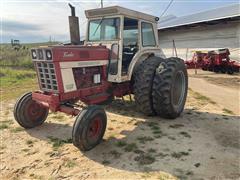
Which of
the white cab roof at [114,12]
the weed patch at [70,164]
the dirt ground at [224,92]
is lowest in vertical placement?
the dirt ground at [224,92]

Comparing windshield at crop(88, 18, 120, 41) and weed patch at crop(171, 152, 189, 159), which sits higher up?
windshield at crop(88, 18, 120, 41)

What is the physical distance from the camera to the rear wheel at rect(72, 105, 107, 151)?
15.6ft

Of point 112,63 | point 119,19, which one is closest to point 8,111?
point 112,63

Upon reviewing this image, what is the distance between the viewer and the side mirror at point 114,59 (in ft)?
20.6

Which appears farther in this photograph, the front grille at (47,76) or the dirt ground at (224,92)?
the dirt ground at (224,92)

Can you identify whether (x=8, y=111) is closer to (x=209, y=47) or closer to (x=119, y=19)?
(x=119, y=19)

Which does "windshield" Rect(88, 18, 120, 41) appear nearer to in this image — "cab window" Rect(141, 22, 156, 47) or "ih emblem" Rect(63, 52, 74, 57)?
"cab window" Rect(141, 22, 156, 47)

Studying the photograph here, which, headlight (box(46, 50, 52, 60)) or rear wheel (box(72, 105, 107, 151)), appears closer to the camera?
rear wheel (box(72, 105, 107, 151))

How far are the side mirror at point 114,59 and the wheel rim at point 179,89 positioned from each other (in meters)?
1.66

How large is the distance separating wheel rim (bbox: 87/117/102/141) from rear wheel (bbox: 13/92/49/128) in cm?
194

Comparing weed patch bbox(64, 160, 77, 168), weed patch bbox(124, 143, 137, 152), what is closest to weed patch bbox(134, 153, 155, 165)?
weed patch bbox(124, 143, 137, 152)

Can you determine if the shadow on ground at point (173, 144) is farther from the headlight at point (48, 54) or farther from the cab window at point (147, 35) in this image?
the cab window at point (147, 35)

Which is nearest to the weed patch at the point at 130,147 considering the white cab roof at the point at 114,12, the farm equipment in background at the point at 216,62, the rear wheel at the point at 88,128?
the rear wheel at the point at 88,128

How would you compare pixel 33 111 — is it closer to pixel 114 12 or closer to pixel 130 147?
pixel 130 147
